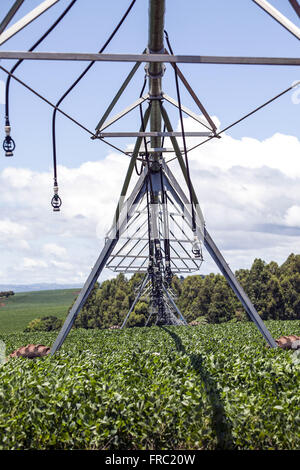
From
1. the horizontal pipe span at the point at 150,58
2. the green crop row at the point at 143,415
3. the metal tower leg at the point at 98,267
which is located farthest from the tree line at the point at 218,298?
the horizontal pipe span at the point at 150,58

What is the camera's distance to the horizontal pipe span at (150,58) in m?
6.71

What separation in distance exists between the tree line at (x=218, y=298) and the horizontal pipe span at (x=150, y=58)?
39.6 meters

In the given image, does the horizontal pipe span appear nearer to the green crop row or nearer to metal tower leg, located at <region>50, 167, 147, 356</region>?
the green crop row

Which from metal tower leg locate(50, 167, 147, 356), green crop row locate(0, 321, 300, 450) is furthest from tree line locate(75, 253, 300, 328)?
green crop row locate(0, 321, 300, 450)

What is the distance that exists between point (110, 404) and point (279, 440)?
2.35 m

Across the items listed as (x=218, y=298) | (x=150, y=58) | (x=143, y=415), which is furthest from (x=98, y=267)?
(x=218, y=298)

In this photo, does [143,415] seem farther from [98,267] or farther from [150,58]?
[98,267]

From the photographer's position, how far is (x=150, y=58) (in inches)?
269

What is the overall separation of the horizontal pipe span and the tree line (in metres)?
39.6

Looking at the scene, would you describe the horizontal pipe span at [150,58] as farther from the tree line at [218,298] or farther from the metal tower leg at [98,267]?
the tree line at [218,298]

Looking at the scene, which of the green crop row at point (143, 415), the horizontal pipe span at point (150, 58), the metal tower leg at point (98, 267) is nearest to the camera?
the green crop row at point (143, 415)

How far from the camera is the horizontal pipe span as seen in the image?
264 inches

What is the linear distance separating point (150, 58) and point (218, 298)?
2036 inches
